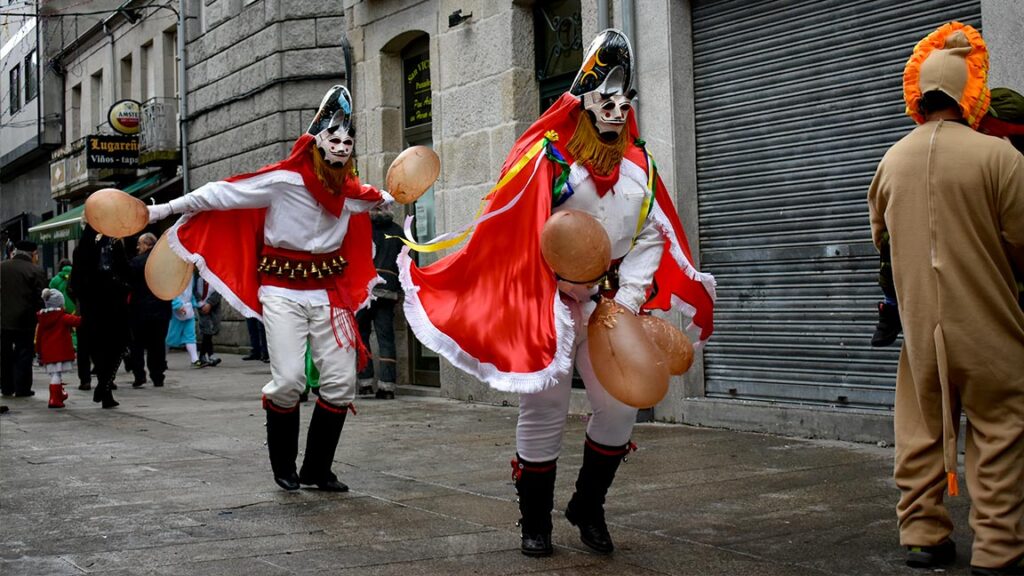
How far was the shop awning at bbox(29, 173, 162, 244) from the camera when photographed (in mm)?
25812

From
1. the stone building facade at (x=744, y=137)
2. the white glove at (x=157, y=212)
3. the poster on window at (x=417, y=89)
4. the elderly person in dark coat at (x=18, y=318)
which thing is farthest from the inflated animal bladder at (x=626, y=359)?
the elderly person in dark coat at (x=18, y=318)

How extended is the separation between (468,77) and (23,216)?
108 ft

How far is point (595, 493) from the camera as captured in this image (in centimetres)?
502

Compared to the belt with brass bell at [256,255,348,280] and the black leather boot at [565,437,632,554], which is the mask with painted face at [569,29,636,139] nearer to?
the black leather boot at [565,437,632,554]

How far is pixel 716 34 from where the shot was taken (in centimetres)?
921

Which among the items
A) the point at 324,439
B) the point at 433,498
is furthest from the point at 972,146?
the point at 324,439

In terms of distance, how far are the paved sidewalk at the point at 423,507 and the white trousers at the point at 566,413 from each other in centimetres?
45

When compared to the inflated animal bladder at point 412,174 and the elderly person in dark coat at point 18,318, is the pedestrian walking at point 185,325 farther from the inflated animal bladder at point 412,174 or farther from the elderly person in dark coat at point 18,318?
the inflated animal bladder at point 412,174

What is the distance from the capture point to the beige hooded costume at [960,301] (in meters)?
4.39

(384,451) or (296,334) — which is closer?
(296,334)

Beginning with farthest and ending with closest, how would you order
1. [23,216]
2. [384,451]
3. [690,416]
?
[23,216], [690,416], [384,451]

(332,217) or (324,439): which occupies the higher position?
(332,217)

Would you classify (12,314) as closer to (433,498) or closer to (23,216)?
(433,498)

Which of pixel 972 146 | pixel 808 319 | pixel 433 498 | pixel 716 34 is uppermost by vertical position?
pixel 716 34
